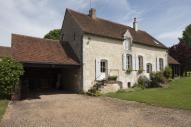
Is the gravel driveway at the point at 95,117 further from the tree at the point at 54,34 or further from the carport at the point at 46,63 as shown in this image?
the tree at the point at 54,34

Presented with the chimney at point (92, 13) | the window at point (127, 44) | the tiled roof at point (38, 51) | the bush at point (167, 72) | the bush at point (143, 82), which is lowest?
the bush at point (143, 82)

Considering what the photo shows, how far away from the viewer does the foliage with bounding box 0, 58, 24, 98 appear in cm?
1319

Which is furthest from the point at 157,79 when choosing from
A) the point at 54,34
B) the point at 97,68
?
the point at 54,34

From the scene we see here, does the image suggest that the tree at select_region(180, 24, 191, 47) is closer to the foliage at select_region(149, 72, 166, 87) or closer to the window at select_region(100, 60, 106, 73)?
the foliage at select_region(149, 72, 166, 87)

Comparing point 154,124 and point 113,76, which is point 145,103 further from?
point 113,76

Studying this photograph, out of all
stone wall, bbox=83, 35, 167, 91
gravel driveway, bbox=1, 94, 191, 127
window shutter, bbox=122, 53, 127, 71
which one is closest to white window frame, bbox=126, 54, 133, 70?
stone wall, bbox=83, 35, 167, 91

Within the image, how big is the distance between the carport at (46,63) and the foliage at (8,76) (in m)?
0.85

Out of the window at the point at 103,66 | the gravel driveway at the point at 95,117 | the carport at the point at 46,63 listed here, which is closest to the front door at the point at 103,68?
the window at the point at 103,66

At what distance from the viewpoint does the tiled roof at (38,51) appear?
15047 millimetres

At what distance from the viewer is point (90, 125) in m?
7.74

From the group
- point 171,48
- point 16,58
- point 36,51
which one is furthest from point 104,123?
point 171,48

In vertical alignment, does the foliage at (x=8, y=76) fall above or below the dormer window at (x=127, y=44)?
below

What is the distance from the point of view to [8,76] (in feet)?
43.4

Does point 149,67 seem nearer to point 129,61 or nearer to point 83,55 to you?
point 129,61
